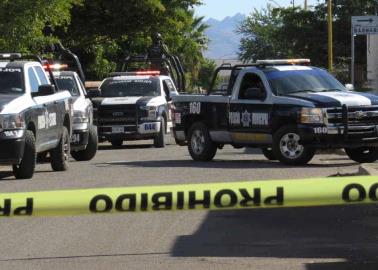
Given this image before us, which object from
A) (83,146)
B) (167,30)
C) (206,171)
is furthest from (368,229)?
(167,30)

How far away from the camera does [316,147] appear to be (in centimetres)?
1627

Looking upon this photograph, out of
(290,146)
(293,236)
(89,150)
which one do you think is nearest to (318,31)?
(89,150)

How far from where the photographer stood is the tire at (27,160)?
14148mm

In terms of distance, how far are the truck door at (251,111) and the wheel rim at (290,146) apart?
494 millimetres

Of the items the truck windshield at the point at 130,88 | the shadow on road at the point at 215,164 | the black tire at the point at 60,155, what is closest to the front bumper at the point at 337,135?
the shadow on road at the point at 215,164

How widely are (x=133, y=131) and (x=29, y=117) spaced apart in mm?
9960

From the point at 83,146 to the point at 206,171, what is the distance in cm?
378

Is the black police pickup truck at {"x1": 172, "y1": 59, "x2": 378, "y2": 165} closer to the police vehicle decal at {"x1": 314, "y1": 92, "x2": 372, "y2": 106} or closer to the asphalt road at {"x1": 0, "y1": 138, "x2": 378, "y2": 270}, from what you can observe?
the police vehicle decal at {"x1": 314, "y1": 92, "x2": 372, "y2": 106}

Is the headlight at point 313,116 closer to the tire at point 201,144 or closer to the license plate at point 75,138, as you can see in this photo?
the tire at point 201,144

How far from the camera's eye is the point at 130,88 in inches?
984

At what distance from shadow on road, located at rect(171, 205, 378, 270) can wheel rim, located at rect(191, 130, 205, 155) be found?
24.7ft

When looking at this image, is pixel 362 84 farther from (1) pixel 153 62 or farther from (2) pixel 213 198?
(2) pixel 213 198

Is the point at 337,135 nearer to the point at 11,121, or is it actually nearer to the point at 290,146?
the point at 290,146

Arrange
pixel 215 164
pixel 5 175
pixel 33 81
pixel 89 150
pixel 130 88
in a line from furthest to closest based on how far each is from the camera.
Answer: pixel 130 88, pixel 89 150, pixel 215 164, pixel 5 175, pixel 33 81
